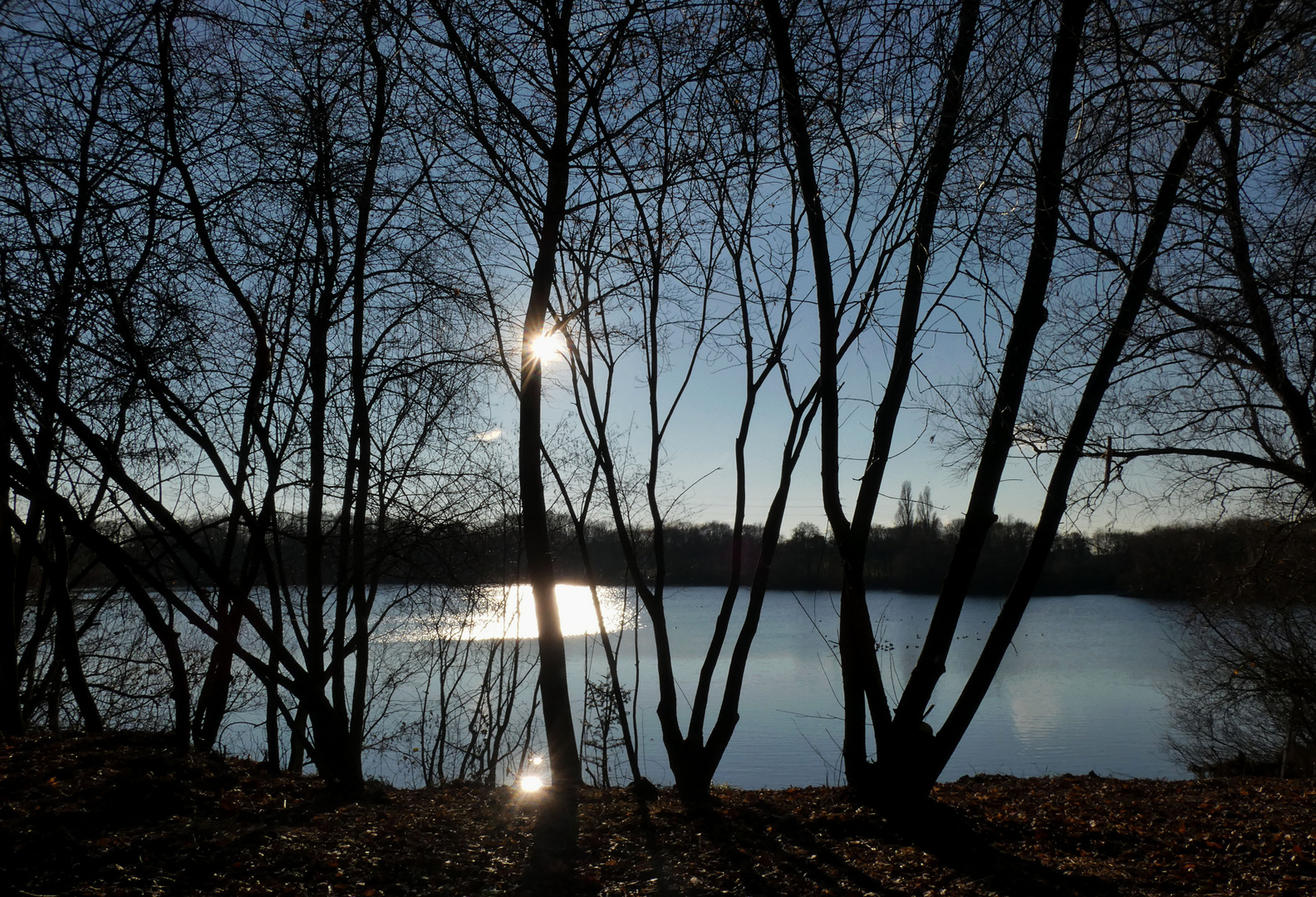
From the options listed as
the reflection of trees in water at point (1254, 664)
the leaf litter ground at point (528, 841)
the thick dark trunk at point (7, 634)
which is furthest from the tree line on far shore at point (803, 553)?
the leaf litter ground at point (528, 841)

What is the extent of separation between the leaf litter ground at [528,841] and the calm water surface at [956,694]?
2476 mm

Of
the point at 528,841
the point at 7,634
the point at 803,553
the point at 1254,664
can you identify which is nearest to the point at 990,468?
the point at 803,553

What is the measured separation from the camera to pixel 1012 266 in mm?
4160

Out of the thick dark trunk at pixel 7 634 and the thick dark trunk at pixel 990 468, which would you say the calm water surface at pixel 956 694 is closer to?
the thick dark trunk at pixel 990 468

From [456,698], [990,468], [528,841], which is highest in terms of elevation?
[990,468]

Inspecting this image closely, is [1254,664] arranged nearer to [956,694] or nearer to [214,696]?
[956,694]

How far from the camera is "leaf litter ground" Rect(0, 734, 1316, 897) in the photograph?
10.3 ft

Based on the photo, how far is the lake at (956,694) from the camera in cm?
1198

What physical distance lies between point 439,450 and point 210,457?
1909 mm

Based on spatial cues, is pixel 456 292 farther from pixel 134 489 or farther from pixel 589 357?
pixel 134 489

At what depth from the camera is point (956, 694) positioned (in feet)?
50.2

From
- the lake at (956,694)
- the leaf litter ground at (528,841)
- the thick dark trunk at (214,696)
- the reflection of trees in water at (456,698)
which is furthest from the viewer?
the lake at (956,694)

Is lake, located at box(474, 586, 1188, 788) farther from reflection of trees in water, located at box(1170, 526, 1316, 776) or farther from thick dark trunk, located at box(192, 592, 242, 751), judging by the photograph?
thick dark trunk, located at box(192, 592, 242, 751)

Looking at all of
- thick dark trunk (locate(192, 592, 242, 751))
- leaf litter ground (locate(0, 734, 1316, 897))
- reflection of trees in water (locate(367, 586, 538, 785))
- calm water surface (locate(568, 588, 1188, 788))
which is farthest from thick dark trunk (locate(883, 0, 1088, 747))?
thick dark trunk (locate(192, 592, 242, 751))
